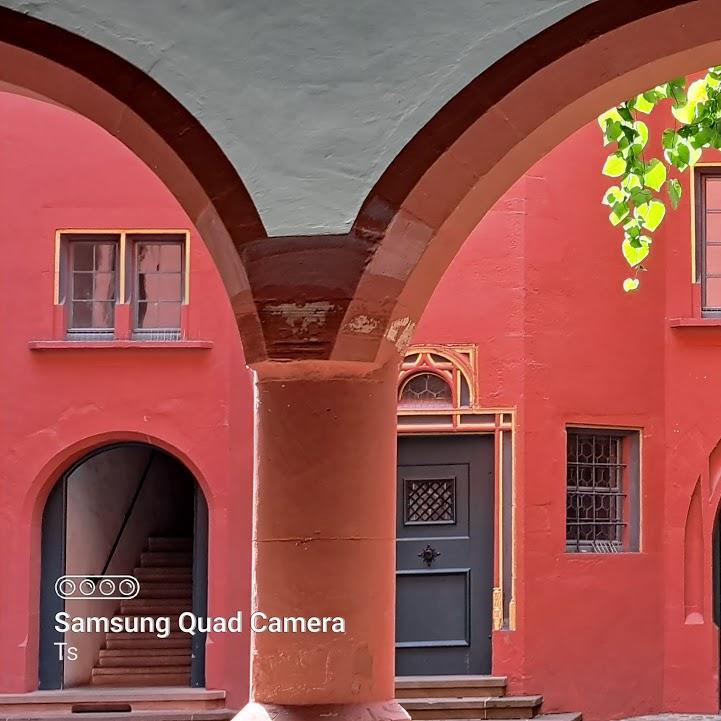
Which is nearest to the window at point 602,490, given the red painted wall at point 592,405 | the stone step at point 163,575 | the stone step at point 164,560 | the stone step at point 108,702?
the red painted wall at point 592,405

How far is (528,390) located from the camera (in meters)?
11.3

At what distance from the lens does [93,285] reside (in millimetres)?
11633

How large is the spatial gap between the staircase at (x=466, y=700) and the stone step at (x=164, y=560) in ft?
11.3

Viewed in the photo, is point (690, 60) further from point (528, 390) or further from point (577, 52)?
point (528, 390)

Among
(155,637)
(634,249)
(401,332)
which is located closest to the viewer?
(401,332)

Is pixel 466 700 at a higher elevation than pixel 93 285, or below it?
below

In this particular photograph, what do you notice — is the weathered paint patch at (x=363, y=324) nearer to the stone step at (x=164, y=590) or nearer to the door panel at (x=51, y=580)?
the door panel at (x=51, y=580)

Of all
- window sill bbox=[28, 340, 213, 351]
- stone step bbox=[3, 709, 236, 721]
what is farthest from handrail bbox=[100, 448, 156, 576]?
window sill bbox=[28, 340, 213, 351]

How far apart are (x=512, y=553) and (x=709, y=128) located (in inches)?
206

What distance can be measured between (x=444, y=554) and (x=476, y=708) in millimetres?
1227

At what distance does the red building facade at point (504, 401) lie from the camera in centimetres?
1127

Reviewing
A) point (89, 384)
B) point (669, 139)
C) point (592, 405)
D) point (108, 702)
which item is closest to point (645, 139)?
point (669, 139)

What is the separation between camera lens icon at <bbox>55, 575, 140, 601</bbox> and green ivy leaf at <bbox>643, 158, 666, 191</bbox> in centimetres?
657

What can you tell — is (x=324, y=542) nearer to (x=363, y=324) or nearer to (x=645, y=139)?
(x=363, y=324)
